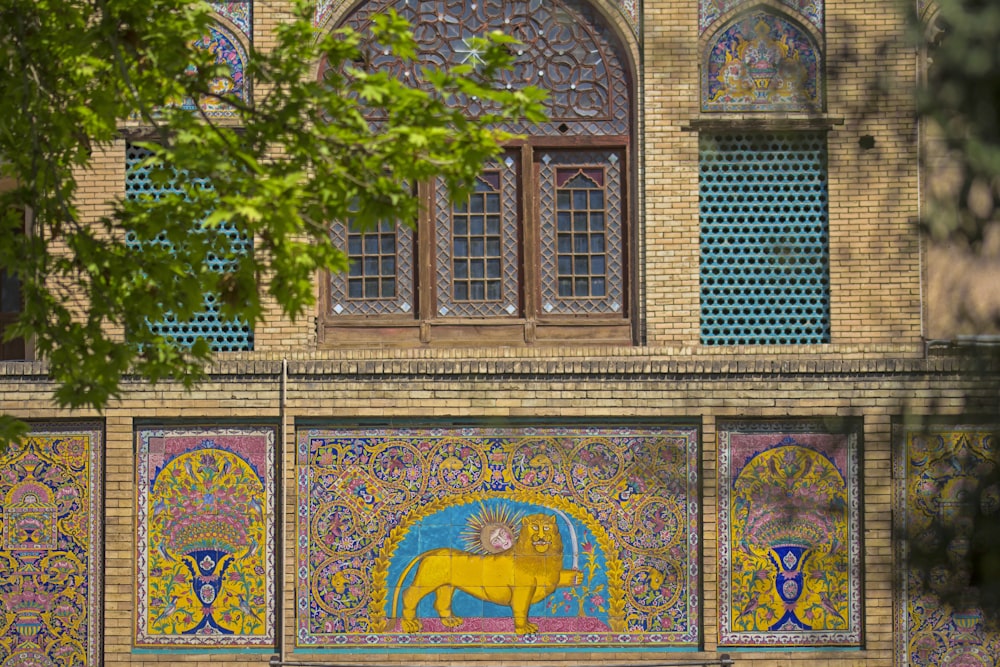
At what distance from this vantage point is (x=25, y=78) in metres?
6.82

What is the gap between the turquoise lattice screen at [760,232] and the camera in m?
11.4

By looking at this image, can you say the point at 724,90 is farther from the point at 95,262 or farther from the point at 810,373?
the point at 95,262

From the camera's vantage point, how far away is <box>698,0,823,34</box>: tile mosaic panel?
11.3 metres

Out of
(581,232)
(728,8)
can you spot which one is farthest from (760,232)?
(728,8)

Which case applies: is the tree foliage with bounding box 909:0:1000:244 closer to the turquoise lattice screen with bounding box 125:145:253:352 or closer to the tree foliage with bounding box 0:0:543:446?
the tree foliage with bounding box 0:0:543:446

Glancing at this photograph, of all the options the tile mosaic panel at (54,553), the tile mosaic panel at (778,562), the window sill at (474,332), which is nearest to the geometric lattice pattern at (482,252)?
the window sill at (474,332)

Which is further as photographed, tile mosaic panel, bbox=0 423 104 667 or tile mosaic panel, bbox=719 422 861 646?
tile mosaic panel, bbox=0 423 104 667

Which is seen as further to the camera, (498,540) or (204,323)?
(204,323)

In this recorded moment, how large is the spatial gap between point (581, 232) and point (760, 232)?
1414 mm

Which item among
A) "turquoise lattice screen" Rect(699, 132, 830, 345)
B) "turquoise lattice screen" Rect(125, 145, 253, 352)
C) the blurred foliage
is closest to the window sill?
"turquoise lattice screen" Rect(125, 145, 253, 352)

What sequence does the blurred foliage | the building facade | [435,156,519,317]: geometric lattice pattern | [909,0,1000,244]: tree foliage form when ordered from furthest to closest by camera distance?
[435,156,519,317]: geometric lattice pattern → the building facade → the blurred foliage → [909,0,1000,244]: tree foliage

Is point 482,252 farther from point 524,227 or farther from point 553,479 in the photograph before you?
point 553,479

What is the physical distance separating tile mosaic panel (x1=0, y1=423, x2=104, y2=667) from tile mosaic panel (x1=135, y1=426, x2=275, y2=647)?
0.38 metres

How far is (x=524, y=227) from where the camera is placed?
37.8ft
